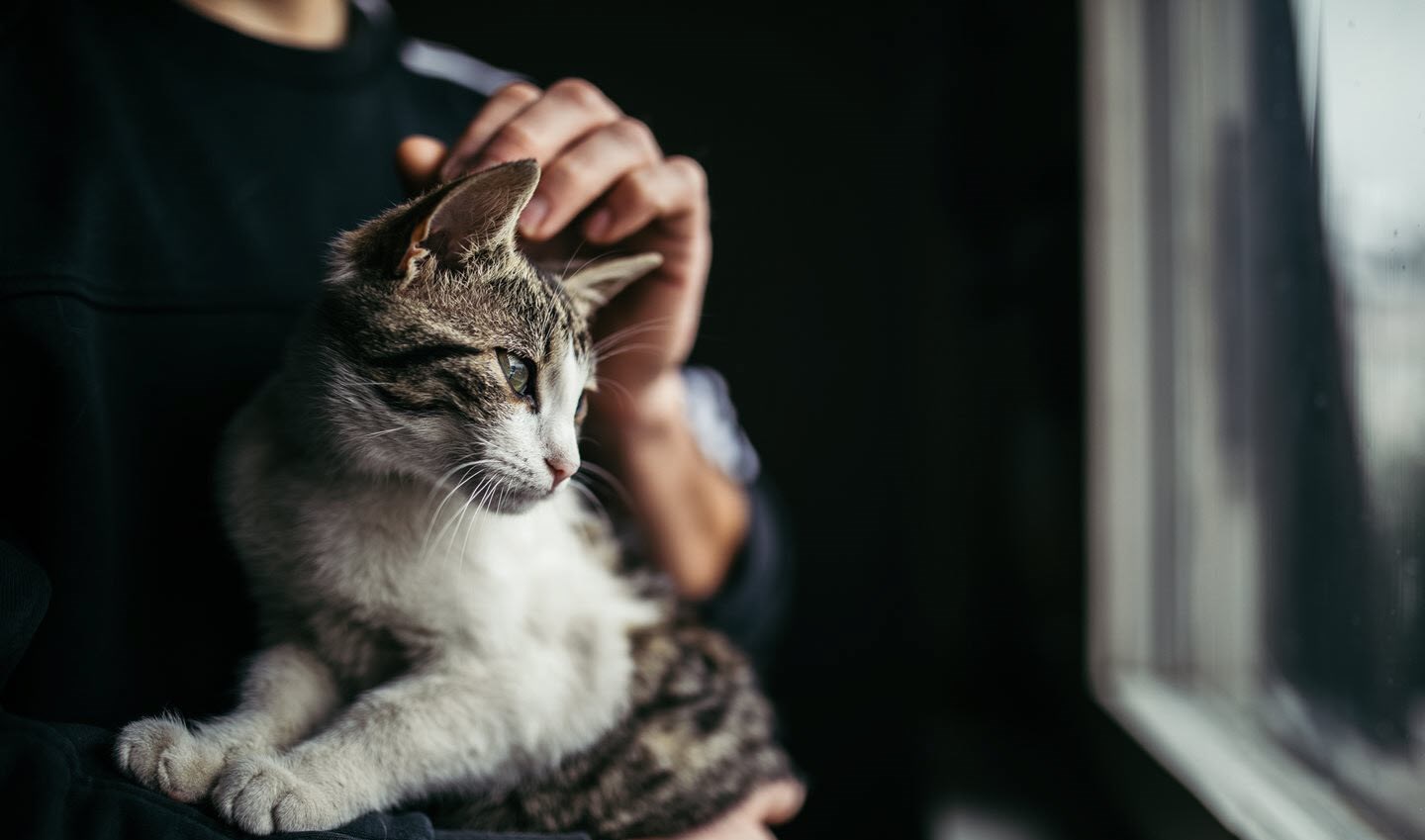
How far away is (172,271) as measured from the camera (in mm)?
563

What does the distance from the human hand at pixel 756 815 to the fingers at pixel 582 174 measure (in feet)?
1.34

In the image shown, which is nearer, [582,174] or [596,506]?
[582,174]

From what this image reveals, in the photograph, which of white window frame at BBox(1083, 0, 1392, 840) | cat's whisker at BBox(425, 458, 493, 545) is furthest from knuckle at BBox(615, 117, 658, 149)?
white window frame at BBox(1083, 0, 1392, 840)

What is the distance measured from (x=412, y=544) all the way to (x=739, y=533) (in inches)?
19.0

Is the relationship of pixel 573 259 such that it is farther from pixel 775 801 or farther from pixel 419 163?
pixel 775 801

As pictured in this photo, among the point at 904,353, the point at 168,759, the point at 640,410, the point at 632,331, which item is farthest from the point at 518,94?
the point at 904,353

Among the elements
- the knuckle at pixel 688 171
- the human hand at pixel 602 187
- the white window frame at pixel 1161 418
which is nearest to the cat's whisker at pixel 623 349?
the human hand at pixel 602 187

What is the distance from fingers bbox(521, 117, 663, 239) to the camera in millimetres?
497

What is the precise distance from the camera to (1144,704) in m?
1.04

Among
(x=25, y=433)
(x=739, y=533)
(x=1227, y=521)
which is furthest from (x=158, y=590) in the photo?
(x=1227, y=521)

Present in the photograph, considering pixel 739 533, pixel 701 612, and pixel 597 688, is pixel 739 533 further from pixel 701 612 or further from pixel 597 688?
pixel 597 688

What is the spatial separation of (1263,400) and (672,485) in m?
0.56

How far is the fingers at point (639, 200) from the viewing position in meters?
0.52

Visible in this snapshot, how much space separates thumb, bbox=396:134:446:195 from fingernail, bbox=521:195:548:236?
5 centimetres
